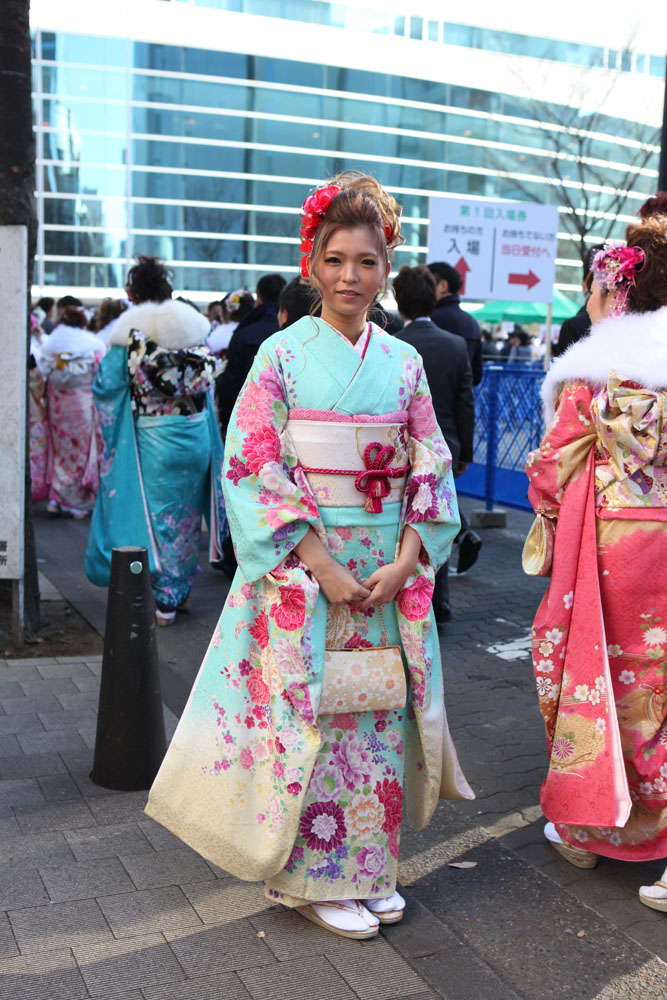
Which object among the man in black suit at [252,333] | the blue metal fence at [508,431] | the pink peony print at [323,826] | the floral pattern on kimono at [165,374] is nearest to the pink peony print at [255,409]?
the pink peony print at [323,826]

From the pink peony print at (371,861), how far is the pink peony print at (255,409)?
113 cm

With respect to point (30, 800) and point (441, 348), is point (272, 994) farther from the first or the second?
point (441, 348)

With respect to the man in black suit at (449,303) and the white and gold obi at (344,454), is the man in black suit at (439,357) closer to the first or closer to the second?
the man in black suit at (449,303)

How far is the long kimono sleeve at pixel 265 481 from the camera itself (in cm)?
253

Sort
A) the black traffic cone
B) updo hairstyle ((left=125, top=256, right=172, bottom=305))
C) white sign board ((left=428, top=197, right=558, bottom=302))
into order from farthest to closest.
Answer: white sign board ((left=428, top=197, right=558, bottom=302)), updo hairstyle ((left=125, top=256, right=172, bottom=305)), the black traffic cone

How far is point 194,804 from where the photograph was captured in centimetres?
268

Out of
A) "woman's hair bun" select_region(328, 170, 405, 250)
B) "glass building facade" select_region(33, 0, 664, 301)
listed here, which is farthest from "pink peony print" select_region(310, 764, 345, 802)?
"glass building facade" select_region(33, 0, 664, 301)

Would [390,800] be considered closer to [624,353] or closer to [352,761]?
[352,761]

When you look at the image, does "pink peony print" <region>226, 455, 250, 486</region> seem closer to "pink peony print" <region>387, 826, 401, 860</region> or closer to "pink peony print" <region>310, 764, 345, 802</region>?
"pink peony print" <region>310, 764, 345, 802</region>

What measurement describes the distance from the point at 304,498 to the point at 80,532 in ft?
20.5

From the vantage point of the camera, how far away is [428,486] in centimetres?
269

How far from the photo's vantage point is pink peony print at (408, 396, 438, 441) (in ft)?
9.05

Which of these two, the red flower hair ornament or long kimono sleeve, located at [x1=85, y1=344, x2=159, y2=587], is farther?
long kimono sleeve, located at [x1=85, y1=344, x2=159, y2=587]

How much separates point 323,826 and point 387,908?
313mm
